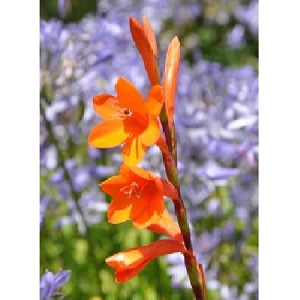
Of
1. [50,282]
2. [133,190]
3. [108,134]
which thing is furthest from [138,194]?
[50,282]

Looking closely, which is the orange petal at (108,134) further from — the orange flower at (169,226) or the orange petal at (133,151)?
the orange flower at (169,226)

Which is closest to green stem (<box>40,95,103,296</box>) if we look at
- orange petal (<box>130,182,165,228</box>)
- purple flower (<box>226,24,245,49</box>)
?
orange petal (<box>130,182,165,228</box>)

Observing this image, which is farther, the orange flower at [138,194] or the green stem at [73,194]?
the green stem at [73,194]

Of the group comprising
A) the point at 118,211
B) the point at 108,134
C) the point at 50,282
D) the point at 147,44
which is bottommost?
the point at 50,282

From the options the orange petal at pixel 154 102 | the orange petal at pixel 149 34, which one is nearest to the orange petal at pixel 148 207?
the orange petal at pixel 154 102

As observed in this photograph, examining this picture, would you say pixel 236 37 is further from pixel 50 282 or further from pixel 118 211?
pixel 50 282
